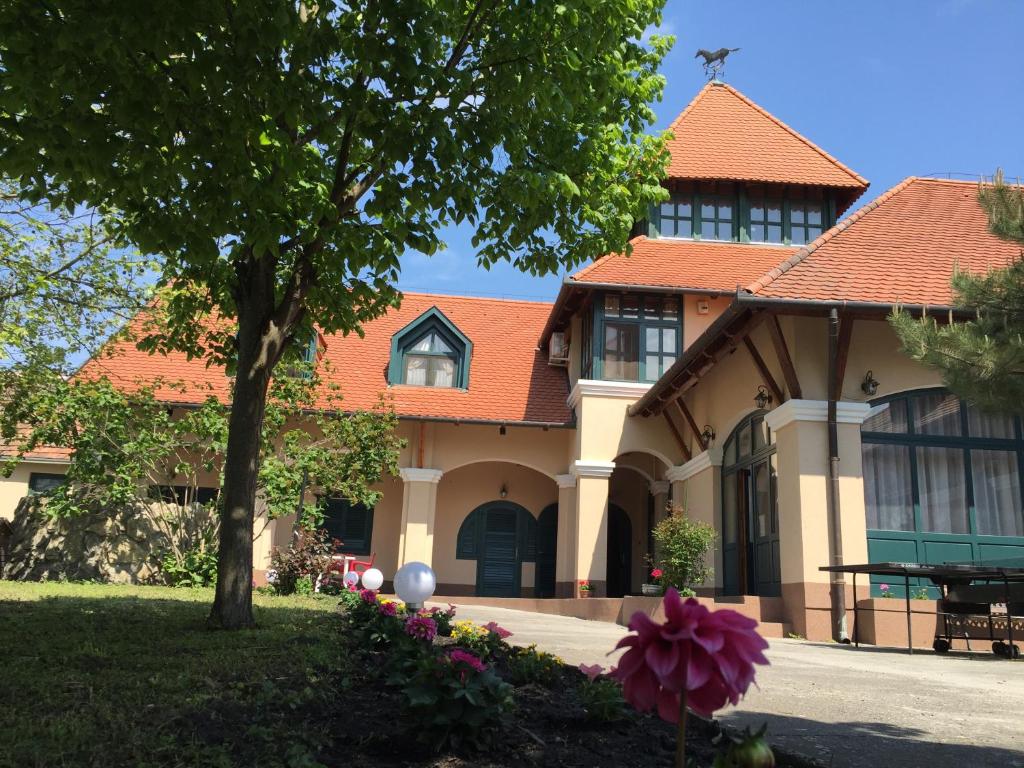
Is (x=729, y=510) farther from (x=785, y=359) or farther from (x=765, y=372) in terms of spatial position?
(x=785, y=359)

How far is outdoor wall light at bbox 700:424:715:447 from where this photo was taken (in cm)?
1577

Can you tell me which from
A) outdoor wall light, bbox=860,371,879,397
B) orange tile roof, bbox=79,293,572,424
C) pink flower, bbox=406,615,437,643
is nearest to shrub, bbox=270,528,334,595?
orange tile roof, bbox=79,293,572,424

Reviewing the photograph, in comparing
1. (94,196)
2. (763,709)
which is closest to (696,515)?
(763,709)

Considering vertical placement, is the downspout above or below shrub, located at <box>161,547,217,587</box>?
above

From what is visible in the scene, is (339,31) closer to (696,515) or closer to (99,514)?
(99,514)

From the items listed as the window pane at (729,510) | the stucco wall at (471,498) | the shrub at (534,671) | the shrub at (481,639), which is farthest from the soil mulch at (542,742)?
the stucco wall at (471,498)

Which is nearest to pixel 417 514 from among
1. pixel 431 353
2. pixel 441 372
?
pixel 441 372

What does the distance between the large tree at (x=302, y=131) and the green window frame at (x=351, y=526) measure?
12.5 meters

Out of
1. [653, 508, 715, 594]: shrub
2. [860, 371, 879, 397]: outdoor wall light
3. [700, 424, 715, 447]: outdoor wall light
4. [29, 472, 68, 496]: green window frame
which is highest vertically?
[860, 371, 879, 397]: outdoor wall light

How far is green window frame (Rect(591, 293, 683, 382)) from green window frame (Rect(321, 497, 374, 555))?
22.2 ft

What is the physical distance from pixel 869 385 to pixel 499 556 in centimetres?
1069

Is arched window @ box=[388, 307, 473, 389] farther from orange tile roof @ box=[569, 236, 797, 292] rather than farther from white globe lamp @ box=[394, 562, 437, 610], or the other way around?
white globe lamp @ box=[394, 562, 437, 610]

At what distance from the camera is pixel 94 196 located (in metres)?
6.12

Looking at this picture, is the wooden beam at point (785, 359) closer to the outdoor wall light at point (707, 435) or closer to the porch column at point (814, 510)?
the porch column at point (814, 510)
